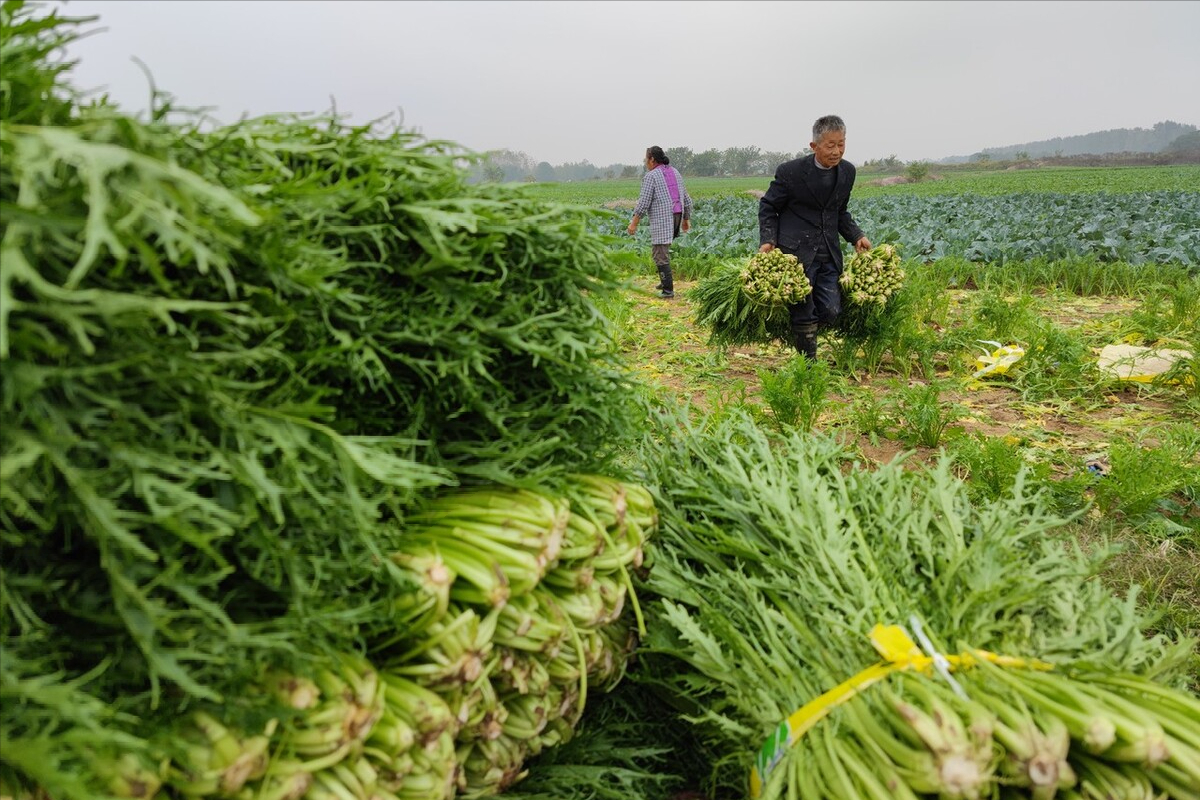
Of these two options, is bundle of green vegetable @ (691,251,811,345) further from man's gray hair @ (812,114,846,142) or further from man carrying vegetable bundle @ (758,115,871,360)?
man's gray hair @ (812,114,846,142)

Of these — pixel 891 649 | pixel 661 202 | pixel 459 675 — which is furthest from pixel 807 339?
pixel 459 675

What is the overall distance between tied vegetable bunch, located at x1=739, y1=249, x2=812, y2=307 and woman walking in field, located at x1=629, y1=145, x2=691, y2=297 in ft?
18.3

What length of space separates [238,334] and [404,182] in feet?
2.01

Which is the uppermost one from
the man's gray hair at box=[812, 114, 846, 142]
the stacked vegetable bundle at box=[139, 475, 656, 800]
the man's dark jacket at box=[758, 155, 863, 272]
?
the man's gray hair at box=[812, 114, 846, 142]

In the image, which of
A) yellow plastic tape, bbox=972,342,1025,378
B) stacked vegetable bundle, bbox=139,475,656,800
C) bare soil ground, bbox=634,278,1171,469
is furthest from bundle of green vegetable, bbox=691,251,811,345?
stacked vegetable bundle, bbox=139,475,656,800

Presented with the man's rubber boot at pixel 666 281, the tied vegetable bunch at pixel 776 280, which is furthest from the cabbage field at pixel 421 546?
the man's rubber boot at pixel 666 281

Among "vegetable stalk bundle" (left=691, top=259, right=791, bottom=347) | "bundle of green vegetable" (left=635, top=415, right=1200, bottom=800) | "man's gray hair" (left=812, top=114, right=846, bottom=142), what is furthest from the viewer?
"vegetable stalk bundle" (left=691, top=259, right=791, bottom=347)

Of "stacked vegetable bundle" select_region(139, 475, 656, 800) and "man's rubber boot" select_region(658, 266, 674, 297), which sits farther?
"man's rubber boot" select_region(658, 266, 674, 297)

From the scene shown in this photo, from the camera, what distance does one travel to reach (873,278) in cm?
705

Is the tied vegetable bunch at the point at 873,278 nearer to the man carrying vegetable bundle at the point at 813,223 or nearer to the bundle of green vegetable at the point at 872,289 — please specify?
the bundle of green vegetable at the point at 872,289

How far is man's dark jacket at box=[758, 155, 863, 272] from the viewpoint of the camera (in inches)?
266

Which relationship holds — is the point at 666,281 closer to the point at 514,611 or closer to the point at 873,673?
the point at 873,673

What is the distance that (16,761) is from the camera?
1.08 meters

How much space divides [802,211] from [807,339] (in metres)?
1.21
